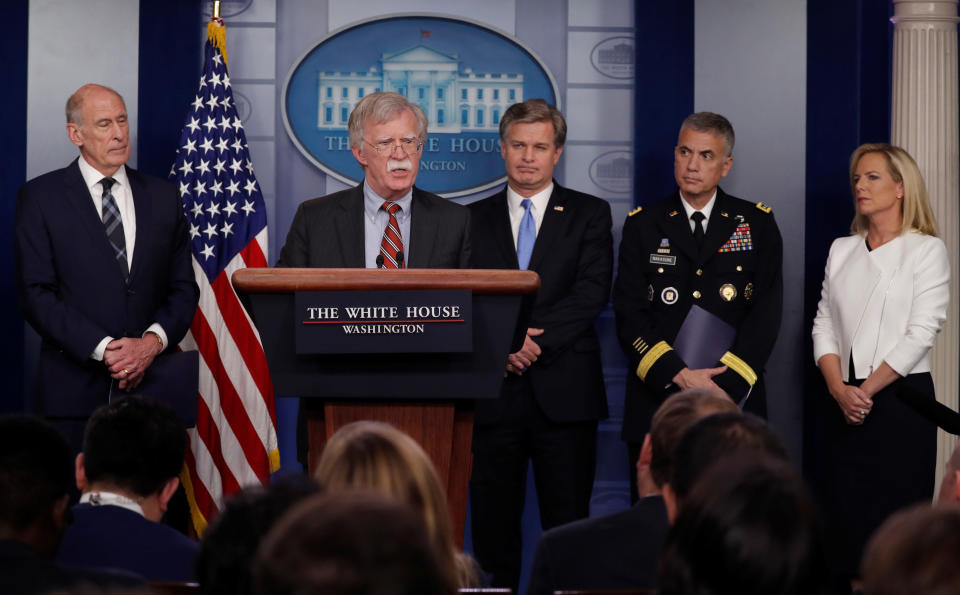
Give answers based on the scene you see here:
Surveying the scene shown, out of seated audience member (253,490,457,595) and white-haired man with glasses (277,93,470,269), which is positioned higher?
Result: white-haired man with glasses (277,93,470,269)

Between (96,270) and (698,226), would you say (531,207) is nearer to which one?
(698,226)

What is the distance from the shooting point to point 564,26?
16.9 feet

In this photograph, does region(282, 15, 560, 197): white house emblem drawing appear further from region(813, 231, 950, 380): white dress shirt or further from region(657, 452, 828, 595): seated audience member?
region(657, 452, 828, 595): seated audience member

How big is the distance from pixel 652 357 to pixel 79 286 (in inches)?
87.6

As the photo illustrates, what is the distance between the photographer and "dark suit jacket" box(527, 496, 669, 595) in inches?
82.5

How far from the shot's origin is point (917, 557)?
113 cm

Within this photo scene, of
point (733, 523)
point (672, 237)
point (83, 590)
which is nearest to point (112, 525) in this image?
point (83, 590)

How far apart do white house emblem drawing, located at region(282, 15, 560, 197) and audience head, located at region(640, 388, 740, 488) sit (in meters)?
2.87

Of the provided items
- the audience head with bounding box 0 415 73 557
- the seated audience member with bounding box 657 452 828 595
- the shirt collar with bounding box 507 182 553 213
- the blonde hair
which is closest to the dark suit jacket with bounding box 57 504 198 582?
the audience head with bounding box 0 415 73 557

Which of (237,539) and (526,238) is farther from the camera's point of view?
(526,238)

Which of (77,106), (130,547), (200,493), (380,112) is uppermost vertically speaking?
(77,106)

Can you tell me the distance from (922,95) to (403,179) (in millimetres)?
2828

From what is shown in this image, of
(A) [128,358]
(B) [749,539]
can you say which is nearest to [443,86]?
(A) [128,358]

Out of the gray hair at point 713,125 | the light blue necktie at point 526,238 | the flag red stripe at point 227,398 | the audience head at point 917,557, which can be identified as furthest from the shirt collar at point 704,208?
the audience head at point 917,557
